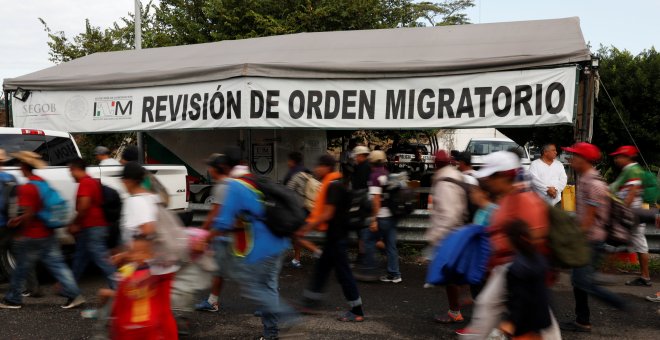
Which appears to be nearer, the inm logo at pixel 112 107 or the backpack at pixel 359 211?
the backpack at pixel 359 211

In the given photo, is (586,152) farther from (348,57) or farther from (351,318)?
(348,57)

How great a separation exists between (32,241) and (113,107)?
4681 millimetres

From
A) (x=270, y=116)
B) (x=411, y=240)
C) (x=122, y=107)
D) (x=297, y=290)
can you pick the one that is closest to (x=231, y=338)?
(x=297, y=290)

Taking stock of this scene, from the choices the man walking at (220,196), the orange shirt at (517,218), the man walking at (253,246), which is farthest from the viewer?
the man walking at (220,196)

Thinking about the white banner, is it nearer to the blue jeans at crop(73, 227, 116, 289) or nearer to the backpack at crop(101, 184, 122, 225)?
the backpack at crop(101, 184, 122, 225)

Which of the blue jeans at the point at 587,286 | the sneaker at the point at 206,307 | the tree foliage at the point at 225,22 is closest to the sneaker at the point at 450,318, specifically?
the blue jeans at the point at 587,286

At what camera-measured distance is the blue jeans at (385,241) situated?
661 cm

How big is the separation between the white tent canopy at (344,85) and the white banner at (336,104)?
1 centimetres

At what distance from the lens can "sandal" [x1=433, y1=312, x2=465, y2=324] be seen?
5.31 m

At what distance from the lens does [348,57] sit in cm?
892

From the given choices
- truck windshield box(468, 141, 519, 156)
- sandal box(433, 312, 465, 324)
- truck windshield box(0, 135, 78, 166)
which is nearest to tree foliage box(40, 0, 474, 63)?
truck windshield box(468, 141, 519, 156)

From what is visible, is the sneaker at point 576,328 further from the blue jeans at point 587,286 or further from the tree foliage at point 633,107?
the tree foliage at point 633,107

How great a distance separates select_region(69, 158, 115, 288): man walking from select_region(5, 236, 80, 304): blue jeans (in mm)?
224

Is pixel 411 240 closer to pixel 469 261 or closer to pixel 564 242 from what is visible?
pixel 469 261
